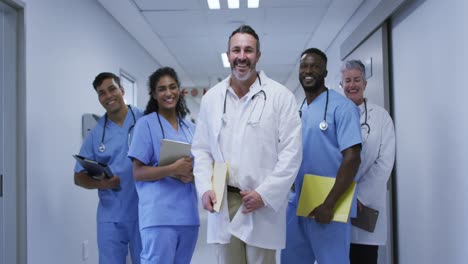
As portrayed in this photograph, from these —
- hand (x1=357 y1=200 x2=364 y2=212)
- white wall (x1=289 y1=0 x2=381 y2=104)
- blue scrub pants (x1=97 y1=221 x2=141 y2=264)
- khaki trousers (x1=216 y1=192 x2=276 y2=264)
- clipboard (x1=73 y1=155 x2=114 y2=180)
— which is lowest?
blue scrub pants (x1=97 y1=221 x2=141 y2=264)

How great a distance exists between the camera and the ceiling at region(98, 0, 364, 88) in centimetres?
376

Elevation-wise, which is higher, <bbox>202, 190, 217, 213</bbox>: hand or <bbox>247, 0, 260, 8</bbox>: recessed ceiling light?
<bbox>247, 0, 260, 8</bbox>: recessed ceiling light

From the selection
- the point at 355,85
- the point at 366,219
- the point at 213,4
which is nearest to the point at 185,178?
the point at 366,219

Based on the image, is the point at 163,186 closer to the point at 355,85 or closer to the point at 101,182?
the point at 101,182

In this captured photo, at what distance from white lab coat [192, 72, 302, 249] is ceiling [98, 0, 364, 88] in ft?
7.67

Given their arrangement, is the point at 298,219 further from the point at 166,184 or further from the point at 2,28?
the point at 2,28


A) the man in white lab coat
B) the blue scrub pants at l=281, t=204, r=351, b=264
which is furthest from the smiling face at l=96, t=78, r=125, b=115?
the blue scrub pants at l=281, t=204, r=351, b=264

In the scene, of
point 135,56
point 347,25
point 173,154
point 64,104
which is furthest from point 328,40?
point 173,154

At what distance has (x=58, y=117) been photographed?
2.68m

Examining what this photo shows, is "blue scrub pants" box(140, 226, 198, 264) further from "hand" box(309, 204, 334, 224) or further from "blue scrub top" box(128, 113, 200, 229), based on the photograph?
"hand" box(309, 204, 334, 224)

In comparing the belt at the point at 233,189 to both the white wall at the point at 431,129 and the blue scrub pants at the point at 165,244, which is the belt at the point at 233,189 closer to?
the blue scrub pants at the point at 165,244

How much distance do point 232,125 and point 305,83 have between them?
0.50m

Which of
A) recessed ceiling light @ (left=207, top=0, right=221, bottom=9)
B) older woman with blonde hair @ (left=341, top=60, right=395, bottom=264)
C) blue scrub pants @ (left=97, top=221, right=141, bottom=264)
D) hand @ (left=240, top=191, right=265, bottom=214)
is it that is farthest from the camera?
recessed ceiling light @ (left=207, top=0, right=221, bottom=9)

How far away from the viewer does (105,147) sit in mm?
2168
